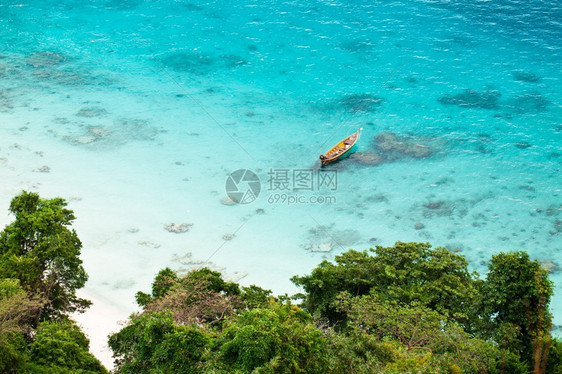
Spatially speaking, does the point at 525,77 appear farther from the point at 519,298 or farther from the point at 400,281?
the point at 519,298

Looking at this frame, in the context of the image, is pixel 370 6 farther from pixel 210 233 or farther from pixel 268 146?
pixel 210 233

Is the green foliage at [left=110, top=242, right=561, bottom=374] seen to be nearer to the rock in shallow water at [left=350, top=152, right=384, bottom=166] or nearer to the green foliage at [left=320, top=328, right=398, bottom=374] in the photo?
the green foliage at [left=320, top=328, right=398, bottom=374]

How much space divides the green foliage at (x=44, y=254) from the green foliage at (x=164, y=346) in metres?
2.97

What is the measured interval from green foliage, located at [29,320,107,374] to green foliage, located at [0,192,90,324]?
1301 mm

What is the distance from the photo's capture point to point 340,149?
2244 centimetres

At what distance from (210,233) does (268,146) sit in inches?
225

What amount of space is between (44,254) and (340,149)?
1268 centimetres

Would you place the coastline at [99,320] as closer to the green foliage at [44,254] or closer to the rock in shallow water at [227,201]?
the green foliage at [44,254]

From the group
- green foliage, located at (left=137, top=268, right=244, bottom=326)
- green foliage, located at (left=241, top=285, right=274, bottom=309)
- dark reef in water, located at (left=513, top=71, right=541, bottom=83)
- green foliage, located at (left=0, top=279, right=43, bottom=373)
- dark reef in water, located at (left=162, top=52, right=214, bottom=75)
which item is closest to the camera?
green foliage, located at (left=0, top=279, right=43, bottom=373)

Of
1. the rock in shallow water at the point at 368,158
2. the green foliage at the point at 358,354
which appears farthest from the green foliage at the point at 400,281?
the rock in shallow water at the point at 368,158

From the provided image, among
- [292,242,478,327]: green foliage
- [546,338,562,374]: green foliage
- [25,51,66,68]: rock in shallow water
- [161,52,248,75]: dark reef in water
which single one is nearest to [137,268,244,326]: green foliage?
[292,242,478,327]: green foliage

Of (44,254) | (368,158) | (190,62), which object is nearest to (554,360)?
(44,254)

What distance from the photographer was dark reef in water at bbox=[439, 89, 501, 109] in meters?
26.1

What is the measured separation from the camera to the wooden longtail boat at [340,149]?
72.3 feet
